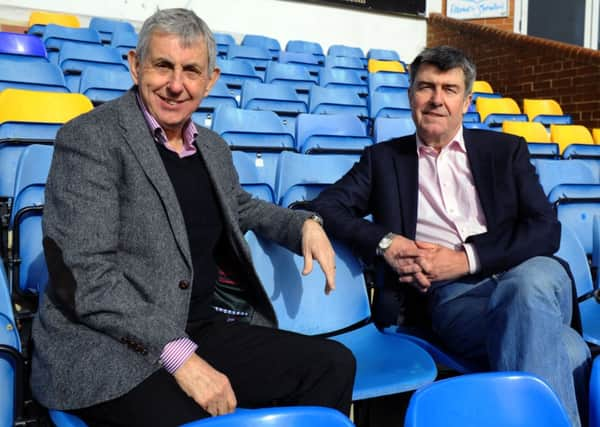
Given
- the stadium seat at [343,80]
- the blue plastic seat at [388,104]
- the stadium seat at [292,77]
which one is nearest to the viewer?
the blue plastic seat at [388,104]

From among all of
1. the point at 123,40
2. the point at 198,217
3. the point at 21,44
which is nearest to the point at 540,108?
the point at 123,40

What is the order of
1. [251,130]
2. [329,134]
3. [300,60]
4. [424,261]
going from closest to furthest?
[424,261] < [251,130] < [329,134] < [300,60]

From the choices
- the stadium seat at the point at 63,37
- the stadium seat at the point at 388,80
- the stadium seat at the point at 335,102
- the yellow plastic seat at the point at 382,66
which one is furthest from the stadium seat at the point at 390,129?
the yellow plastic seat at the point at 382,66

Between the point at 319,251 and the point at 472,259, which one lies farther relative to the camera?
the point at 472,259

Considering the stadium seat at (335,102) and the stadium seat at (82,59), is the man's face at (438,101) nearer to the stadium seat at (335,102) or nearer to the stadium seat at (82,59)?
the stadium seat at (335,102)

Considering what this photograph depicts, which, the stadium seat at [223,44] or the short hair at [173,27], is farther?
the stadium seat at [223,44]

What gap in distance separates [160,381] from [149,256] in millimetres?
258

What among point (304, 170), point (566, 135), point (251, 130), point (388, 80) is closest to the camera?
point (304, 170)

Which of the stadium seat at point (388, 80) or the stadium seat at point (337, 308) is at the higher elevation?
the stadium seat at point (388, 80)

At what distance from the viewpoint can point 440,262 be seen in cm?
161

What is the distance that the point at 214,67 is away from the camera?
4.43 feet

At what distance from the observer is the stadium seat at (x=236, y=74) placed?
5336 mm

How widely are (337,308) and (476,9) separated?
9.06m

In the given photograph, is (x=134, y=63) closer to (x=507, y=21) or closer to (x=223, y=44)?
(x=223, y=44)
